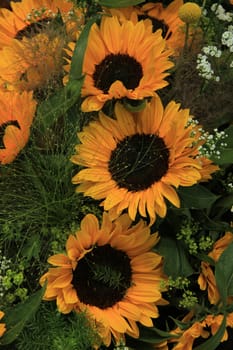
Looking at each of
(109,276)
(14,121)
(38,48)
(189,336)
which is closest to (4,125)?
(14,121)

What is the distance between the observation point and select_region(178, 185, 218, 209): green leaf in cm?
82

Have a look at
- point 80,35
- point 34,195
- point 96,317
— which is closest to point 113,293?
point 96,317

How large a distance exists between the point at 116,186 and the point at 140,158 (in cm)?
5

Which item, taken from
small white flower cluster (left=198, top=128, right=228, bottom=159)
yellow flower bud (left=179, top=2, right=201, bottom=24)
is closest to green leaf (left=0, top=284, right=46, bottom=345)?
small white flower cluster (left=198, top=128, right=228, bottom=159)

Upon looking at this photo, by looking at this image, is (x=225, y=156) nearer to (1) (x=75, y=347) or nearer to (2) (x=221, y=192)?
(2) (x=221, y=192)

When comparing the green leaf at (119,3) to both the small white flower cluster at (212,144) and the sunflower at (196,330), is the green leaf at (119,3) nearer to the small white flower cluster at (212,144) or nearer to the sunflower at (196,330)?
the small white flower cluster at (212,144)

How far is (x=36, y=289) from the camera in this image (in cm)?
85

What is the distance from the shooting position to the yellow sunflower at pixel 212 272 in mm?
871

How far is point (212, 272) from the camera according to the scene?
2.88 ft

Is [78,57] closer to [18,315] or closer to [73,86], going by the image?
[73,86]

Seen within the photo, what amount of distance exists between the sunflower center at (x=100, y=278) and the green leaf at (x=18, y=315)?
0.06 metres

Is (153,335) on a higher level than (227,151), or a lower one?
lower

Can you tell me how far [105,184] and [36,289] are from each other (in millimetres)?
157

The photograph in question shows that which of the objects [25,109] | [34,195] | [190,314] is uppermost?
[25,109]
